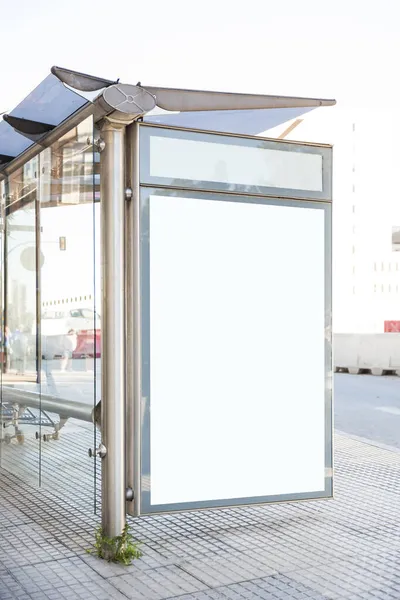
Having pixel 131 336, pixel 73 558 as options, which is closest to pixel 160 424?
pixel 131 336

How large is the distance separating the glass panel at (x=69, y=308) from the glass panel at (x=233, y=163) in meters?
0.39

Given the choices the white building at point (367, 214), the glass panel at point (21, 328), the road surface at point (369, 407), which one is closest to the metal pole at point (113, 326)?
the glass panel at point (21, 328)

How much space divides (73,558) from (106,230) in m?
1.88

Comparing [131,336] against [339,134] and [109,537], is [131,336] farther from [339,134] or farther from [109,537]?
[339,134]

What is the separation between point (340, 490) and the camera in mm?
6395

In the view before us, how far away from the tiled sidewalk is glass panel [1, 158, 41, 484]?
60cm

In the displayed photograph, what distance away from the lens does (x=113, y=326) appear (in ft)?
15.5

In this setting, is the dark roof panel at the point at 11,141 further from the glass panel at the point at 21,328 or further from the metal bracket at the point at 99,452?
the metal bracket at the point at 99,452

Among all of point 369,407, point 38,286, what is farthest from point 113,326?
point 369,407

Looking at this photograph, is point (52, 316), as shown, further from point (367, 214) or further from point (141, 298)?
point (367, 214)

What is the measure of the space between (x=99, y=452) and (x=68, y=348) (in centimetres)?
130

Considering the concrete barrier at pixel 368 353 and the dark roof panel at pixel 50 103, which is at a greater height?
the dark roof panel at pixel 50 103

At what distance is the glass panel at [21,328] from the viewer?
6754mm

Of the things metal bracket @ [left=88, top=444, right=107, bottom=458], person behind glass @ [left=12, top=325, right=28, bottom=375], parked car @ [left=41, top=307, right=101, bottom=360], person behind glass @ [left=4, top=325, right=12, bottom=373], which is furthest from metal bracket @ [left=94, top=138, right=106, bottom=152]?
person behind glass @ [left=4, top=325, right=12, bottom=373]
